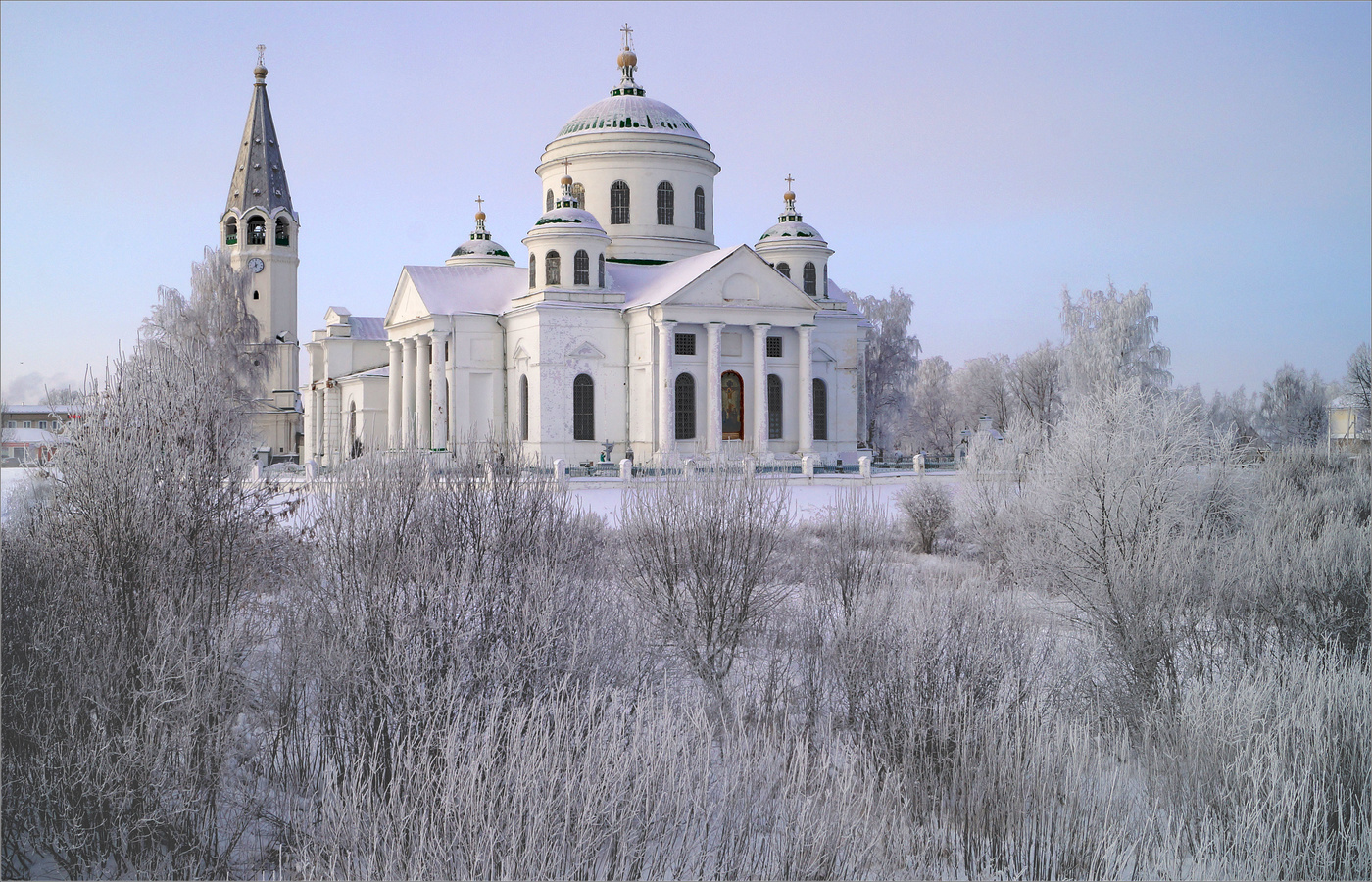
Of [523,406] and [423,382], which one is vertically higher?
[423,382]

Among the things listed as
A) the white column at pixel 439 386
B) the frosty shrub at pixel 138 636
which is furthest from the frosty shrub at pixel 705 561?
the white column at pixel 439 386

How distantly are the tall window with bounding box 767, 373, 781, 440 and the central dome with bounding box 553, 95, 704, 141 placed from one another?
34.5 feet

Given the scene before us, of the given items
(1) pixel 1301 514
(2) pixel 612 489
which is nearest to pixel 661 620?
(1) pixel 1301 514

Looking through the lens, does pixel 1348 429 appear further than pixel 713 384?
No

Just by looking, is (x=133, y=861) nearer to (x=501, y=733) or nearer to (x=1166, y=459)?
(x=501, y=733)

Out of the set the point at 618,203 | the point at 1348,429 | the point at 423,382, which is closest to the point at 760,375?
the point at 618,203

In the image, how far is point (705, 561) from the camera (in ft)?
38.0

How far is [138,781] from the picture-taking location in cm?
685

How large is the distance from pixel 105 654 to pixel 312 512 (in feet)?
15.7

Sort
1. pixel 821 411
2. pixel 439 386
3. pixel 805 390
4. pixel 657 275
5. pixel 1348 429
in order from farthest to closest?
pixel 821 411
pixel 657 275
pixel 439 386
pixel 805 390
pixel 1348 429

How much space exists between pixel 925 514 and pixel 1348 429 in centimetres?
1567

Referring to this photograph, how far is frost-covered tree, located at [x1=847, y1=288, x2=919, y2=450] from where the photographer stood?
50.9m

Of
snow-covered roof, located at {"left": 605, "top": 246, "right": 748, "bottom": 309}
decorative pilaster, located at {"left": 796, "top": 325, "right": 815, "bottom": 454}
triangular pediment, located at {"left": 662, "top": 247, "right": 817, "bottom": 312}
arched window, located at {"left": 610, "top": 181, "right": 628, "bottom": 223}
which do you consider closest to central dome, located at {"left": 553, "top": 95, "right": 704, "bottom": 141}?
arched window, located at {"left": 610, "top": 181, "right": 628, "bottom": 223}

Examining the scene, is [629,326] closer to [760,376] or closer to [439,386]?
[760,376]
